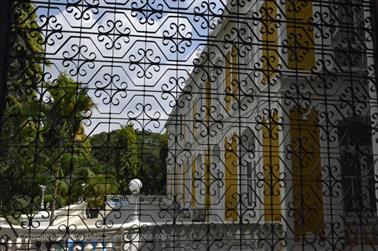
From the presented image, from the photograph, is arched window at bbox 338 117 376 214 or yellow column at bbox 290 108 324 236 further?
arched window at bbox 338 117 376 214

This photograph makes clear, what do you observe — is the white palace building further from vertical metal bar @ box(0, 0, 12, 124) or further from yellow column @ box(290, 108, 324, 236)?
vertical metal bar @ box(0, 0, 12, 124)

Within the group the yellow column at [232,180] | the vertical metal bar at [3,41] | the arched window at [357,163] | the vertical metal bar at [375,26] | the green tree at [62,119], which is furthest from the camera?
the arched window at [357,163]

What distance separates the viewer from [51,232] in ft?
13.8

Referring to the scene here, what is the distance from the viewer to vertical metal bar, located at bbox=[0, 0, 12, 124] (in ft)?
8.55

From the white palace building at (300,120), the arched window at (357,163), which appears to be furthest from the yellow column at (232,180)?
the arched window at (357,163)

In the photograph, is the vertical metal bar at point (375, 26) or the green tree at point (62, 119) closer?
the green tree at point (62, 119)

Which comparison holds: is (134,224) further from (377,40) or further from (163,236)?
(377,40)

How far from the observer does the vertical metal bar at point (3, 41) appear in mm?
2605

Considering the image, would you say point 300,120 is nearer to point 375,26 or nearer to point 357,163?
point 357,163

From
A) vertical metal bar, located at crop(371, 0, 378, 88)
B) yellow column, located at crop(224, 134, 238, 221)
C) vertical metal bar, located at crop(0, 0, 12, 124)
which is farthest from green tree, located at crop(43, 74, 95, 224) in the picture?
vertical metal bar, located at crop(371, 0, 378, 88)

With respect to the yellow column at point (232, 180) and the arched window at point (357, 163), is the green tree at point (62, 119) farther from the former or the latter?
the arched window at point (357, 163)

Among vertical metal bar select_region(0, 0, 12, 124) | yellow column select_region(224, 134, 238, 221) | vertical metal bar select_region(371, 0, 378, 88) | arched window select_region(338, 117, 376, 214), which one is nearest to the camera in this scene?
vertical metal bar select_region(0, 0, 12, 124)

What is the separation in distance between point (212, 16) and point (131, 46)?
2.37 ft

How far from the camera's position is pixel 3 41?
2.65m
